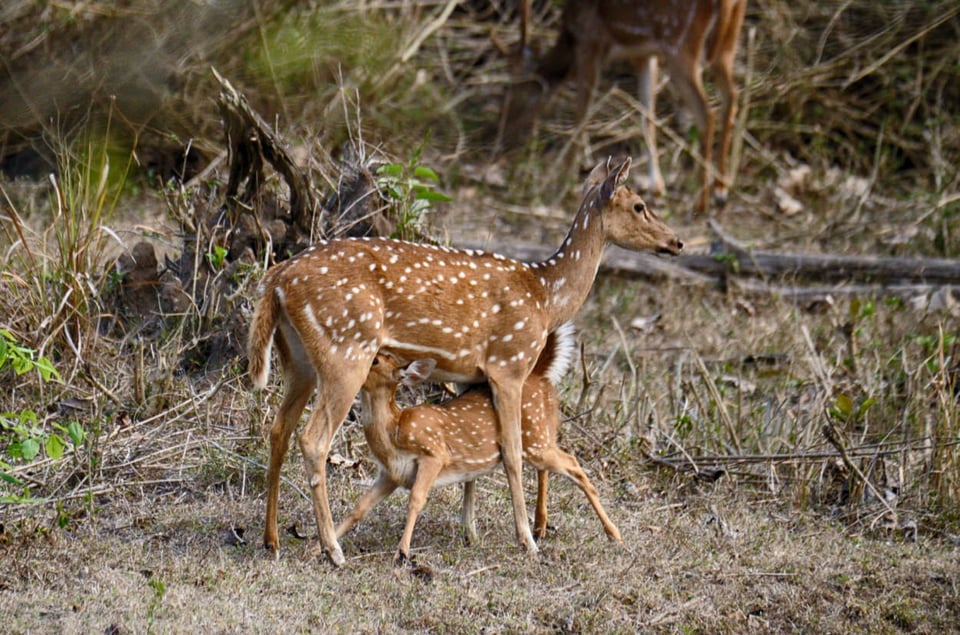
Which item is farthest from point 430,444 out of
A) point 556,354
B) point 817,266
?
point 817,266

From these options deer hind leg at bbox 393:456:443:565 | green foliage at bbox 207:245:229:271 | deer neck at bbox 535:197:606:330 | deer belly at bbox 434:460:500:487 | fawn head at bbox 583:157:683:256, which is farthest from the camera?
green foliage at bbox 207:245:229:271

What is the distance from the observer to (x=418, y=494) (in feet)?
19.5

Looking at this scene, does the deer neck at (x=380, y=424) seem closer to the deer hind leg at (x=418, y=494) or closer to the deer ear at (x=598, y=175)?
the deer hind leg at (x=418, y=494)

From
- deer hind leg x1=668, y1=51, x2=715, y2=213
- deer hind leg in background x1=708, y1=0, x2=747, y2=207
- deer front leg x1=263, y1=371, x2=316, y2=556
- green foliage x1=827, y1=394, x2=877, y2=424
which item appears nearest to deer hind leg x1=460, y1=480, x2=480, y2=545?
deer front leg x1=263, y1=371, x2=316, y2=556

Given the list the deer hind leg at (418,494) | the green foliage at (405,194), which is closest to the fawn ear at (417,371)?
the deer hind leg at (418,494)

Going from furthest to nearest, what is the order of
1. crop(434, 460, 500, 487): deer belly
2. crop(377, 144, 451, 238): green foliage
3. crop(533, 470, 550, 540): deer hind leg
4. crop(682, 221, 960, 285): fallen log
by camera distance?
1. crop(682, 221, 960, 285): fallen log
2. crop(377, 144, 451, 238): green foliage
3. crop(533, 470, 550, 540): deer hind leg
4. crop(434, 460, 500, 487): deer belly

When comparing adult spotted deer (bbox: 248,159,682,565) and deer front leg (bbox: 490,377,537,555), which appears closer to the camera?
adult spotted deer (bbox: 248,159,682,565)

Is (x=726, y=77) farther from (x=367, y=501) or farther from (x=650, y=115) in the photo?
(x=367, y=501)

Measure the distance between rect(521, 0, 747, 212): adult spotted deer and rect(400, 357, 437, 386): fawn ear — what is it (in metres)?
7.07

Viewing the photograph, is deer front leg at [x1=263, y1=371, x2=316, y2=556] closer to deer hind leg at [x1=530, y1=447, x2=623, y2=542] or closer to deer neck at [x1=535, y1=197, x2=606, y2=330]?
deer hind leg at [x1=530, y1=447, x2=623, y2=542]

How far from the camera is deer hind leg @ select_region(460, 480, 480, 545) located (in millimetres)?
6273

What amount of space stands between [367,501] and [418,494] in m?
0.27

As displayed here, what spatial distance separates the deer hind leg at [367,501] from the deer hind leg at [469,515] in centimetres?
39

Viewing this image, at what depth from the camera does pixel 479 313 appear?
6.18 meters
